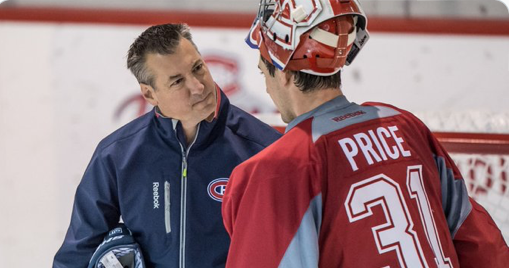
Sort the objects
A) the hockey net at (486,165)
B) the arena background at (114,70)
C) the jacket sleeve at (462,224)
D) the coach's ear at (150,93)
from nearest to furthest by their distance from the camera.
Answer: the jacket sleeve at (462,224) < the coach's ear at (150,93) < the hockey net at (486,165) < the arena background at (114,70)

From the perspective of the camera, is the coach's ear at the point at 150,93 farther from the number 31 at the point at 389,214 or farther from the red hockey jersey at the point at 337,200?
the number 31 at the point at 389,214

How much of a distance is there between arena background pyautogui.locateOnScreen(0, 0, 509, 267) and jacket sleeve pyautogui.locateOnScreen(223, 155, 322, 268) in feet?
4.80

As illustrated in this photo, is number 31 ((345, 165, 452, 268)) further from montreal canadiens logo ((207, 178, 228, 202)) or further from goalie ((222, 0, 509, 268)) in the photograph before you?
montreal canadiens logo ((207, 178, 228, 202))

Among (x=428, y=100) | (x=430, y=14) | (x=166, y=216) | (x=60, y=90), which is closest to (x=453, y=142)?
(x=428, y=100)

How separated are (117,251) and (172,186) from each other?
0.56 ft

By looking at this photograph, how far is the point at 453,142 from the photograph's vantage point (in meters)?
2.09

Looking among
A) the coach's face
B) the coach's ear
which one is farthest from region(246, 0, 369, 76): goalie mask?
the coach's ear

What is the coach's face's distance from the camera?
5.17 feet

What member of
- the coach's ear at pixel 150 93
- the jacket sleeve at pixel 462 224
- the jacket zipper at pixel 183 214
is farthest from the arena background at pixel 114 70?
the jacket sleeve at pixel 462 224

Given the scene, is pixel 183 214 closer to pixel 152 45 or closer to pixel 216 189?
pixel 216 189

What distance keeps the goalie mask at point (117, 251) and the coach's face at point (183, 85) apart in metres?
0.26

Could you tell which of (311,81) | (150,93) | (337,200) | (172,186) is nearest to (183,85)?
(150,93)

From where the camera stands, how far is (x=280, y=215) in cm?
110

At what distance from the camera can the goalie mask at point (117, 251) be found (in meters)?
1.53
